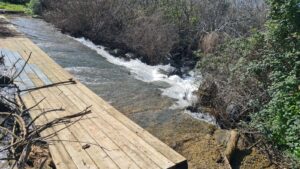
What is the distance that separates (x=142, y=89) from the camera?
11.0 meters

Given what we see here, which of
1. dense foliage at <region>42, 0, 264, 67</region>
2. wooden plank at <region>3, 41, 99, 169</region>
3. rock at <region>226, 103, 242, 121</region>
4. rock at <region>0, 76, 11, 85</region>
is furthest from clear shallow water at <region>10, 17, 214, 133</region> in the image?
wooden plank at <region>3, 41, 99, 169</region>

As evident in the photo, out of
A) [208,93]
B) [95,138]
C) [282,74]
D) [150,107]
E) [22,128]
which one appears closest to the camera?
[22,128]

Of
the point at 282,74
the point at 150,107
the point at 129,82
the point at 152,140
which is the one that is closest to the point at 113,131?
the point at 152,140

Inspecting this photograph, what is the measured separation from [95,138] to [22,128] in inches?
50.4

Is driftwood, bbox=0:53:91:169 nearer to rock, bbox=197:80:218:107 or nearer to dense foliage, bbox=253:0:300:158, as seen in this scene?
rock, bbox=197:80:218:107

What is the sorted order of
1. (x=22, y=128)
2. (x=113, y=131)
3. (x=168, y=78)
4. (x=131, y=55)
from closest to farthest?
(x=22, y=128) → (x=113, y=131) → (x=168, y=78) → (x=131, y=55)

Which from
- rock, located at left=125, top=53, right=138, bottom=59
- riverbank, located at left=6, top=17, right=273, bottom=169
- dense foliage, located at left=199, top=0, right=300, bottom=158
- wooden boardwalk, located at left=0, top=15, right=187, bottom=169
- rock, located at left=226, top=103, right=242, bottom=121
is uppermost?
dense foliage, located at left=199, top=0, right=300, bottom=158

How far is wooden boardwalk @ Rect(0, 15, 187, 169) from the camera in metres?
5.34

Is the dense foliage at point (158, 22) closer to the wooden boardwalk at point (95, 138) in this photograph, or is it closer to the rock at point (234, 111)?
the rock at point (234, 111)

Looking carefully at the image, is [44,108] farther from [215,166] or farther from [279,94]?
[279,94]

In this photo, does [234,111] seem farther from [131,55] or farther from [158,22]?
[158,22]

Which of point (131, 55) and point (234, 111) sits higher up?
point (234, 111)

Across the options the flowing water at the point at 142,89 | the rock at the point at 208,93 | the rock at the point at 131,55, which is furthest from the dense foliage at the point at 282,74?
the rock at the point at 131,55

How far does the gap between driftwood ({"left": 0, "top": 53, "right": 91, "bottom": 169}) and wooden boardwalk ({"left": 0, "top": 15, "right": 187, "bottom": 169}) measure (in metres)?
0.15
